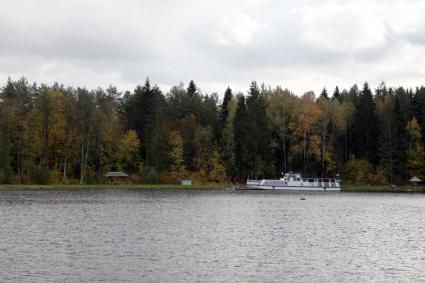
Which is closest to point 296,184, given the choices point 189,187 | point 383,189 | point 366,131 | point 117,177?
point 383,189

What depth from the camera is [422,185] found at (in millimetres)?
148250

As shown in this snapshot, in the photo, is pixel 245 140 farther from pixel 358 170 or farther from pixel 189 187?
pixel 358 170

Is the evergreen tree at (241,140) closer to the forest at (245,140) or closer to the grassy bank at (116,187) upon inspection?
the forest at (245,140)

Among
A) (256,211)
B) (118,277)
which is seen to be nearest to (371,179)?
(256,211)

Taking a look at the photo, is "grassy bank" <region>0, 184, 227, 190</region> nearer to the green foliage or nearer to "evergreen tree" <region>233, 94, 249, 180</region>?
"evergreen tree" <region>233, 94, 249, 180</region>

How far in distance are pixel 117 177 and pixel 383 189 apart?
6392 cm

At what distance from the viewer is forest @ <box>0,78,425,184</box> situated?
5379 inches

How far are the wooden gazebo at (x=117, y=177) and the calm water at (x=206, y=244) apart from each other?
57044mm

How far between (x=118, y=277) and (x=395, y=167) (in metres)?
123

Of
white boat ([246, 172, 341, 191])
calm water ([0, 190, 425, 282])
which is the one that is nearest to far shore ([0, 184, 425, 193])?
white boat ([246, 172, 341, 191])

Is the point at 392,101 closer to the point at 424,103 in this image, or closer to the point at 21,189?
the point at 424,103

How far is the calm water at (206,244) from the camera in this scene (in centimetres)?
3488

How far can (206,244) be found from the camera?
46.2 meters

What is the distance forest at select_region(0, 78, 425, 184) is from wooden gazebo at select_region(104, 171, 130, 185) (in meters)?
1.77
